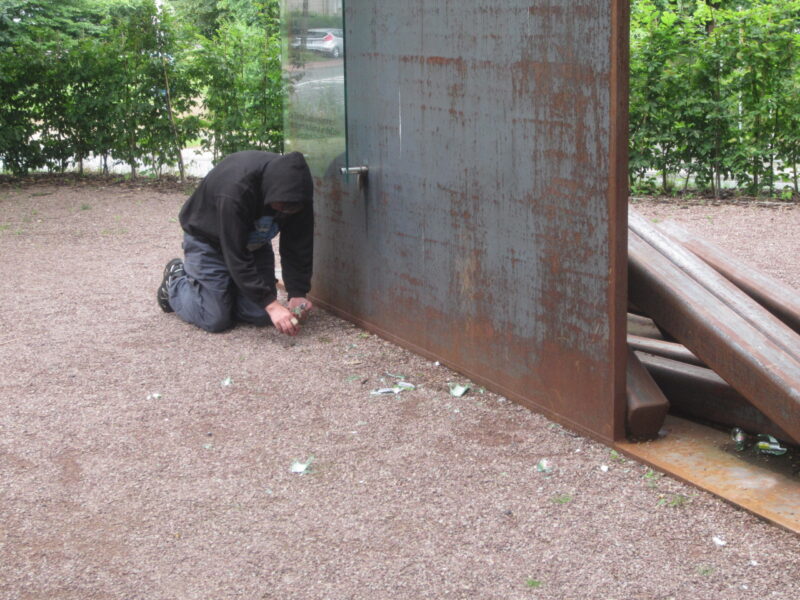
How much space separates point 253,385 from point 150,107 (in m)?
7.81

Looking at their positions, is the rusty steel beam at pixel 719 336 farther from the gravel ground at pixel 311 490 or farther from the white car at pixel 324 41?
the white car at pixel 324 41

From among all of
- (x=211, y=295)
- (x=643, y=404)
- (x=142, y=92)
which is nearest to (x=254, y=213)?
(x=211, y=295)

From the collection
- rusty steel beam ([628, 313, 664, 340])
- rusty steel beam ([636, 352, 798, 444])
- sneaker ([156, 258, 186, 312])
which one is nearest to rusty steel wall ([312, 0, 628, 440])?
rusty steel beam ([636, 352, 798, 444])

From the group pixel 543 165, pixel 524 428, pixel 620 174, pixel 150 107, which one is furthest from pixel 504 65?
pixel 150 107

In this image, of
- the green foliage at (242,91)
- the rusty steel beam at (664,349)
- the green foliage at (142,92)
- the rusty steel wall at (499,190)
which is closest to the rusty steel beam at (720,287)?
the rusty steel beam at (664,349)

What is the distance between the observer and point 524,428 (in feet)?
14.0

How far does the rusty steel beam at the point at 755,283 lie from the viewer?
14.4 feet

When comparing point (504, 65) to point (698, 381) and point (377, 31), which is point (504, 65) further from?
point (698, 381)

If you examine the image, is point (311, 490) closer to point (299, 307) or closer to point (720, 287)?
point (720, 287)

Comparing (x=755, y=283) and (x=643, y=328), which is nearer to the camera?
(x=755, y=283)

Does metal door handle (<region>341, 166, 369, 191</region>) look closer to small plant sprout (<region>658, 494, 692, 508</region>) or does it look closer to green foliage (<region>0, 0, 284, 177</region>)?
small plant sprout (<region>658, 494, 692, 508</region>)

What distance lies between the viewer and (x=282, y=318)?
18.1 feet

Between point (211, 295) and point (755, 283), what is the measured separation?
3055 millimetres

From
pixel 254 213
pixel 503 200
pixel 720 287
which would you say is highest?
pixel 503 200
